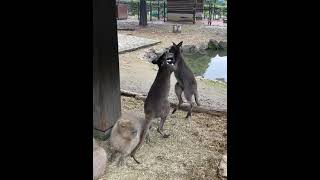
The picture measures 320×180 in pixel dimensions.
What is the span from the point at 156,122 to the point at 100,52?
592 mm

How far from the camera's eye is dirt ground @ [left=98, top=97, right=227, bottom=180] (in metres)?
1.45

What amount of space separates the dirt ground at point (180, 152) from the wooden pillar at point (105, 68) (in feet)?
0.48

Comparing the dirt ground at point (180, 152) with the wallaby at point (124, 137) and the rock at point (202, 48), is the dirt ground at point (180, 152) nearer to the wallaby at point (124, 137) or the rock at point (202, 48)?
the wallaby at point (124, 137)

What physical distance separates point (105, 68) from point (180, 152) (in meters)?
0.51

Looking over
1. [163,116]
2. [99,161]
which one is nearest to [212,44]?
[163,116]

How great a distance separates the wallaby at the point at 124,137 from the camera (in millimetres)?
1541
